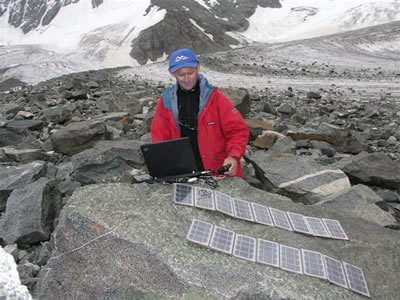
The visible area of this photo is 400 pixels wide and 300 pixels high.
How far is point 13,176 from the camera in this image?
5.19 m

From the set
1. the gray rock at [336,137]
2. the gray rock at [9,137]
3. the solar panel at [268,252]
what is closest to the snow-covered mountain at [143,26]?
the gray rock at [9,137]

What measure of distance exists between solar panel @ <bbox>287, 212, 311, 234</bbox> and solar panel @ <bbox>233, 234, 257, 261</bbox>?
0.50 meters

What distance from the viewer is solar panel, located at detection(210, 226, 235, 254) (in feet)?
9.86

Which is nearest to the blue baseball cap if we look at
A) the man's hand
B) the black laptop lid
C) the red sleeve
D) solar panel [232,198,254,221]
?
the red sleeve

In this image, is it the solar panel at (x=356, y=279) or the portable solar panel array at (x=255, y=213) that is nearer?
the solar panel at (x=356, y=279)

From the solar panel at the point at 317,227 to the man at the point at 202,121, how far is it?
2.96 feet

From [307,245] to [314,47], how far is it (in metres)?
34.1

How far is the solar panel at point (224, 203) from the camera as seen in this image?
341cm

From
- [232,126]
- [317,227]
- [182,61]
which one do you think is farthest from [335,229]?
[182,61]

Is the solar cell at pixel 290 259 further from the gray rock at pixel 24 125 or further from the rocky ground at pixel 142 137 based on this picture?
the gray rock at pixel 24 125

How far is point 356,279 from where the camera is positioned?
293cm

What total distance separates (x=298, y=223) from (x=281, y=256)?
1.83 feet

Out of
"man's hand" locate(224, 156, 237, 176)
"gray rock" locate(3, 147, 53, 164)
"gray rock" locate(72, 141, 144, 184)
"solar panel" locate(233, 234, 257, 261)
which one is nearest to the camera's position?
"solar panel" locate(233, 234, 257, 261)

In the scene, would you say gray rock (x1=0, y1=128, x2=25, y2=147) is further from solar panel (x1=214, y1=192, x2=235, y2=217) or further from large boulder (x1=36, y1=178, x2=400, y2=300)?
solar panel (x1=214, y1=192, x2=235, y2=217)
